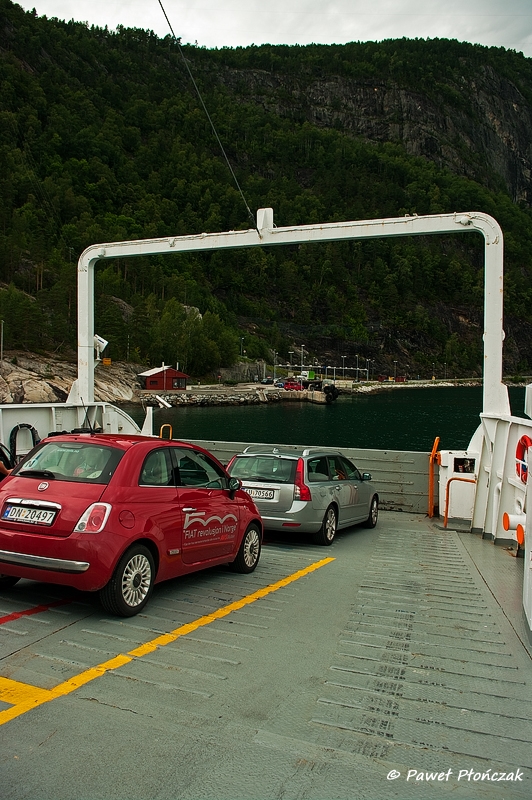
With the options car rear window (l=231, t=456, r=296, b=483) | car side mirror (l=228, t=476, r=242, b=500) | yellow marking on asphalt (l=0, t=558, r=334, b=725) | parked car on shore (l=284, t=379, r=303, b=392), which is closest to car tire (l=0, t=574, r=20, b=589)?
yellow marking on asphalt (l=0, t=558, r=334, b=725)

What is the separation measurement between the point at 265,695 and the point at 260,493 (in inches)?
247

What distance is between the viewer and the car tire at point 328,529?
35.4 ft

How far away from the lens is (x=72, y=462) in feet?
20.5

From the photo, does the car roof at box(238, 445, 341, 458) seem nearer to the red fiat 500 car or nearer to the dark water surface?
the red fiat 500 car

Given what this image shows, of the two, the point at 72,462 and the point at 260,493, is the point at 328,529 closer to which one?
the point at 260,493

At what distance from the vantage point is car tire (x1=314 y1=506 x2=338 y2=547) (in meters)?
10.8

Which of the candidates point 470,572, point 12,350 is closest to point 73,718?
point 470,572

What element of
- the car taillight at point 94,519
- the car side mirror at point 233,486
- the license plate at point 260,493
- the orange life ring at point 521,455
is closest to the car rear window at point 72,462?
the car taillight at point 94,519

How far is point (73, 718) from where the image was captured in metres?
3.93

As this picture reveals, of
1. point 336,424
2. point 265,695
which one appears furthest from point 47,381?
point 265,695

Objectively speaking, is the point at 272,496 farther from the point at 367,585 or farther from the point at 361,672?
the point at 361,672

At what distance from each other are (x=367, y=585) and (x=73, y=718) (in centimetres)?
460

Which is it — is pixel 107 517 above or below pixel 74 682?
above

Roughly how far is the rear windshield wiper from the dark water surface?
179 ft
